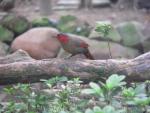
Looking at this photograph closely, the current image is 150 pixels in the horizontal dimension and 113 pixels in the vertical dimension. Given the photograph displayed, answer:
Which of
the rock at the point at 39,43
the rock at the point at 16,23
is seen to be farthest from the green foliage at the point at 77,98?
the rock at the point at 16,23

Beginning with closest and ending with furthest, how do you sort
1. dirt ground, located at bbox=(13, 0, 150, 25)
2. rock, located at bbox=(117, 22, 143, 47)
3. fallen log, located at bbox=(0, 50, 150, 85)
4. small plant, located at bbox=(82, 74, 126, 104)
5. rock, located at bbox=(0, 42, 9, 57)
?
small plant, located at bbox=(82, 74, 126, 104) < fallen log, located at bbox=(0, 50, 150, 85) < rock, located at bbox=(0, 42, 9, 57) < rock, located at bbox=(117, 22, 143, 47) < dirt ground, located at bbox=(13, 0, 150, 25)

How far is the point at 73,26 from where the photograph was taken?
914 cm

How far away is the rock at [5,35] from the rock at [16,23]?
9 cm

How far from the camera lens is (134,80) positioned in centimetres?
338

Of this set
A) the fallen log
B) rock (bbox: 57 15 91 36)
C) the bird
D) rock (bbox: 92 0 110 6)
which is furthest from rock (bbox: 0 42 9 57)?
the fallen log

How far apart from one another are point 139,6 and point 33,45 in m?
4.87

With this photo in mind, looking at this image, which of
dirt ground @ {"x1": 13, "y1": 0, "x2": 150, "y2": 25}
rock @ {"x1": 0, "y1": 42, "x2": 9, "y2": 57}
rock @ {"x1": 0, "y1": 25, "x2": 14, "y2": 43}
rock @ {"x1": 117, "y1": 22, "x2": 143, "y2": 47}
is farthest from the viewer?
dirt ground @ {"x1": 13, "y1": 0, "x2": 150, "y2": 25}

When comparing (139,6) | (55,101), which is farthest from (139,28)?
(55,101)

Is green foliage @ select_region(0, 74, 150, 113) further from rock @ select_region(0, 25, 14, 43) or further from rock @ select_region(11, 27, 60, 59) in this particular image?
rock @ select_region(0, 25, 14, 43)

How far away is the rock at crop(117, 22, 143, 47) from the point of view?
8555 mm

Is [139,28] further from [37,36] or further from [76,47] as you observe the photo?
[76,47]

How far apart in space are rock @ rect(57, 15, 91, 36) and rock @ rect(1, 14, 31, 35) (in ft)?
2.37

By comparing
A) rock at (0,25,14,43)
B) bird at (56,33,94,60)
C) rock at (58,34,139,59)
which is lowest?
bird at (56,33,94,60)

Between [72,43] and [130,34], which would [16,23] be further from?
[72,43]
